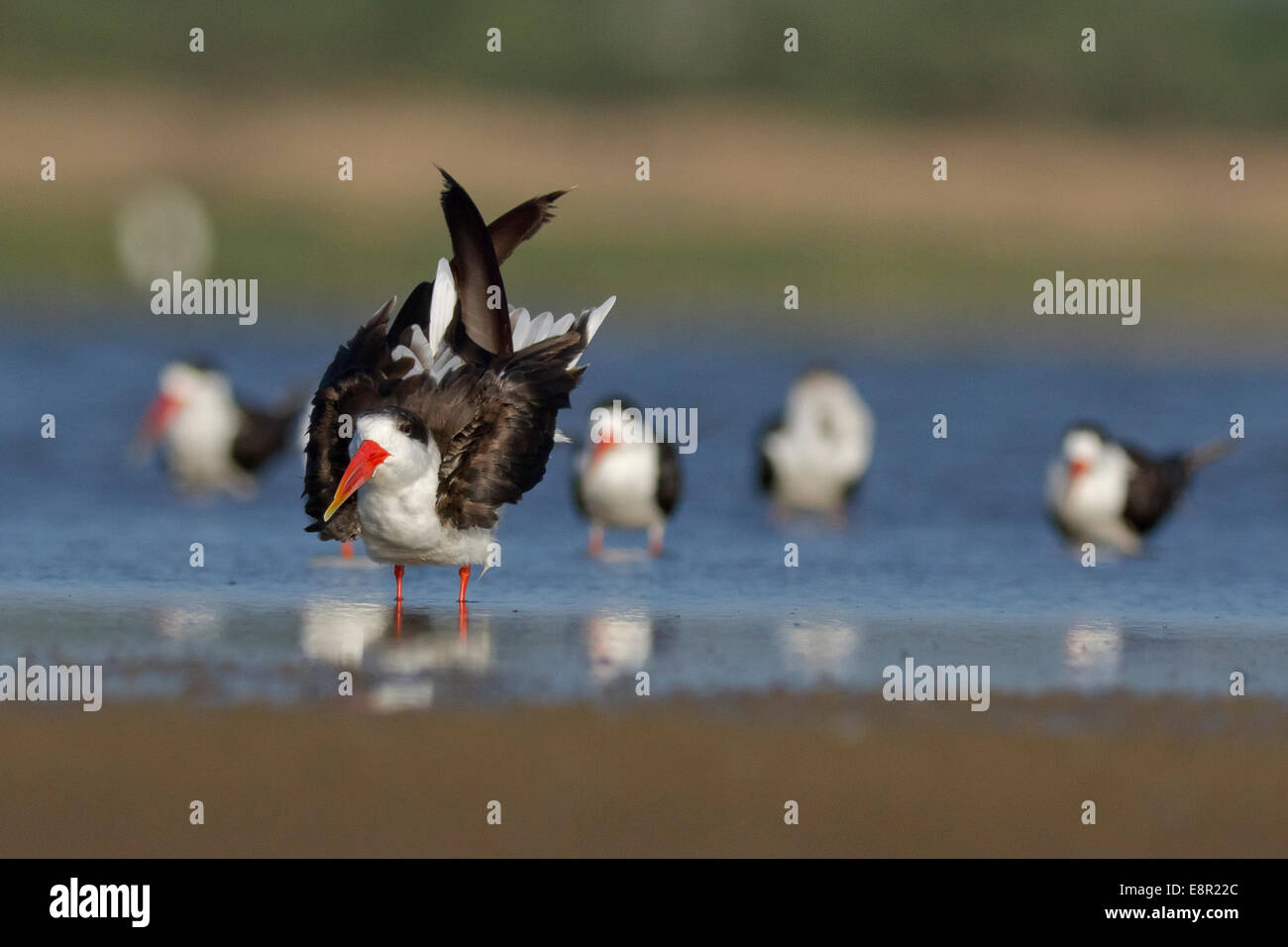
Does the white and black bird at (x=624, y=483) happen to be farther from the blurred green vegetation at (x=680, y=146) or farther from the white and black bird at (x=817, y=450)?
the blurred green vegetation at (x=680, y=146)

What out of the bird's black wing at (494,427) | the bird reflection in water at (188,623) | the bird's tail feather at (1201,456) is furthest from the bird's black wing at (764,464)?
the bird reflection in water at (188,623)

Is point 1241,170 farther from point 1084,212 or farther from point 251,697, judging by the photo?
point 251,697

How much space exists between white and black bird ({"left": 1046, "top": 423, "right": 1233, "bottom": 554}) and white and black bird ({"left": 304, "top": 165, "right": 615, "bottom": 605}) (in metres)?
3.52

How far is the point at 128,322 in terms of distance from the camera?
2202cm

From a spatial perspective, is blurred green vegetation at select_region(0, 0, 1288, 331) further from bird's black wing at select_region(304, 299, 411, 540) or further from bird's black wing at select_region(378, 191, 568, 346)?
bird's black wing at select_region(304, 299, 411, 540)

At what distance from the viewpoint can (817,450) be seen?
1224cm

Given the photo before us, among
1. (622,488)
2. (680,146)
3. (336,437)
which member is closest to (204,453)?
(622,488)

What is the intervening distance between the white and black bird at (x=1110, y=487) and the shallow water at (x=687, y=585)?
0.22 metres

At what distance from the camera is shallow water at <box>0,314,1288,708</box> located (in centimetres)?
700

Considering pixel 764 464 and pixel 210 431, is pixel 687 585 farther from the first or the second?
pixel 210 431

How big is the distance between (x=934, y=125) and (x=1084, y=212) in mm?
5997

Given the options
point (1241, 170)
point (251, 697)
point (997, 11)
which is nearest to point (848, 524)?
point (251, 697)

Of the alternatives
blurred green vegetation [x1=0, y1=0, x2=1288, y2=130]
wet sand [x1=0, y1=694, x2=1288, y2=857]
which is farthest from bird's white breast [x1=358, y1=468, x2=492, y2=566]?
blurred green vegetation [x1=0, y1=0, x2=1288, y2=130]

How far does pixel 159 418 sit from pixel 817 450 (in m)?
4.22
